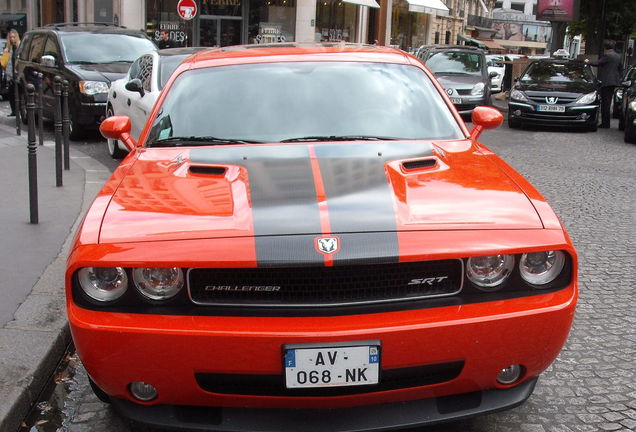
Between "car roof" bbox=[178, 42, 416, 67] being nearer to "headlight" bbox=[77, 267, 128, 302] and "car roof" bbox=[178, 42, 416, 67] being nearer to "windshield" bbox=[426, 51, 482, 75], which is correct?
"headlight" bbox=[77, 267, 128, 302]

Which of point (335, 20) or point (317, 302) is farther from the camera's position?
point (335, 20)

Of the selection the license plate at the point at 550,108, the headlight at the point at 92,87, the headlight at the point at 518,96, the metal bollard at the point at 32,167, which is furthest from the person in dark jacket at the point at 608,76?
the metal bollard at the point at 32,167

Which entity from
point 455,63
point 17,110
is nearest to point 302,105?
point 17,110

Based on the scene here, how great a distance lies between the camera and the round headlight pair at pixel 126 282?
2.76m

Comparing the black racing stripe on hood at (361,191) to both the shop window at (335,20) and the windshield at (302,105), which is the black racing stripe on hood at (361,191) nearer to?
the windshield at (302,105)

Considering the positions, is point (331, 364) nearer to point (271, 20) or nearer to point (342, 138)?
point (342, 138)

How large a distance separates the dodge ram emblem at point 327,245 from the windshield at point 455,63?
55.6ft

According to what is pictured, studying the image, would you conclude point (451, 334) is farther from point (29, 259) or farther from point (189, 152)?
point (29, 259)

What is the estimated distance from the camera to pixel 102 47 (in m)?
13.6

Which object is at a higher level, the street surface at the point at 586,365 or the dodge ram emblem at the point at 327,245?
the dodge ram emblem at the point at 327,245

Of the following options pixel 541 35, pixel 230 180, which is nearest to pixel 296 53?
pixel 230 180

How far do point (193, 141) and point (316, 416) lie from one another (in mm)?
1668

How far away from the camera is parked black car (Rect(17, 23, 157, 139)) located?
1227cm

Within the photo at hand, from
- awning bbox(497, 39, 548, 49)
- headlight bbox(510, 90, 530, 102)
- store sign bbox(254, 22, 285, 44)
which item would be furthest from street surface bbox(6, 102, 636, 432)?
awning bbox(497, 39, 548, 49)
